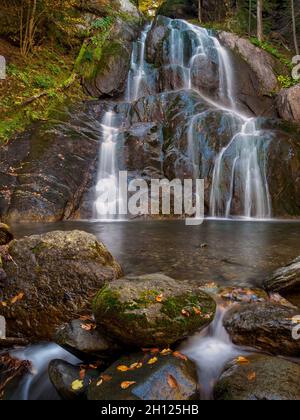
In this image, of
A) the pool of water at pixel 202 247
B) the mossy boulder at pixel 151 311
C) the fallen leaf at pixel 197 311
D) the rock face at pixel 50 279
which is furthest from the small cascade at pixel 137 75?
the fallen leaf at pixel 197 311

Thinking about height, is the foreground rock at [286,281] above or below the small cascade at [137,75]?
below

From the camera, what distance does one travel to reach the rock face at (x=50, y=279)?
3.50 metres

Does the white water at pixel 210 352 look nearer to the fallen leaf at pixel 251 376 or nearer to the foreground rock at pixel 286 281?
the fallen leaf at pixel 251 376

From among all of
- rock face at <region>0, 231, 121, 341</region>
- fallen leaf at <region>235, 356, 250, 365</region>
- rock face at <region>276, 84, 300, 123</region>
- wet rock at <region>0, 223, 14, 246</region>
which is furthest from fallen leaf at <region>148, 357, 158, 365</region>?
rock face at <region>276, 84, 300, 123</region>

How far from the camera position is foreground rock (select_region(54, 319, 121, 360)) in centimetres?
291

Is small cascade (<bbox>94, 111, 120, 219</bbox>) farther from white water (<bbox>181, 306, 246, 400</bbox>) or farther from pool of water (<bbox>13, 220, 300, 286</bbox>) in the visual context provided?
white water (<bbox>181, 306, 246, 400</bbox>)

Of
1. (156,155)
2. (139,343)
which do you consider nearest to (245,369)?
(139,343)

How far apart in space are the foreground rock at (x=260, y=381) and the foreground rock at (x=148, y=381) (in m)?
0.26

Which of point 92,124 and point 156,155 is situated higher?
point 92,124

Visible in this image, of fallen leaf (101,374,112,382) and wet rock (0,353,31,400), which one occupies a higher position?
fallen leaf (101,374,112,382)

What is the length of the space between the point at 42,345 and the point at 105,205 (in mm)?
7446

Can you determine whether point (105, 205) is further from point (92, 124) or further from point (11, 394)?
point (11, 394)

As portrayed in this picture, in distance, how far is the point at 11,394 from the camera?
9.02 ft

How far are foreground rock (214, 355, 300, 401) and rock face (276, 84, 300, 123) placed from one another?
13.6m
